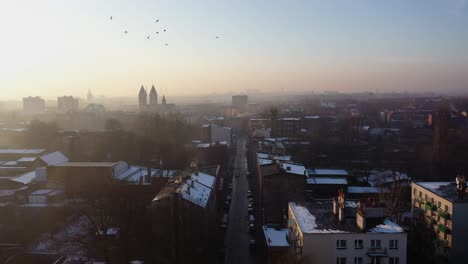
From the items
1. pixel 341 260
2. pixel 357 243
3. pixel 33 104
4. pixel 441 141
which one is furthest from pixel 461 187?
pixel 33 104

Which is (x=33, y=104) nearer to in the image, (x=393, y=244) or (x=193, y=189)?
(x=193, y=189)

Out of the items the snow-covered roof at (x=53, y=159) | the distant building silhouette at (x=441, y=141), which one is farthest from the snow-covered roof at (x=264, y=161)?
the snow-covered roof at (x=53, y=159)

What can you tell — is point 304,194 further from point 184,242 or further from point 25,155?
point 25,155

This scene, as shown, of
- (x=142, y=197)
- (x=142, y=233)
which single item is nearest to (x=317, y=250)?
(x=142, y=233)

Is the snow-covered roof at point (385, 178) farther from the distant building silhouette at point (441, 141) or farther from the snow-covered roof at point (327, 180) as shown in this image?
the distant building silhouette at point (441, 141)

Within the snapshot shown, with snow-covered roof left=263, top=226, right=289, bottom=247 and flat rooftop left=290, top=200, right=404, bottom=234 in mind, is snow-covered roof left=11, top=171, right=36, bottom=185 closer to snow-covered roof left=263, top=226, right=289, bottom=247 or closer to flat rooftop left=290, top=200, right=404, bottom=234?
snow-covered roof left=263, top=226, right=289, bottom=247

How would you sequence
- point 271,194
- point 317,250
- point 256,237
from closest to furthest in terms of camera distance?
1. point 317,250
2. point 256,237
3. point 271,194
